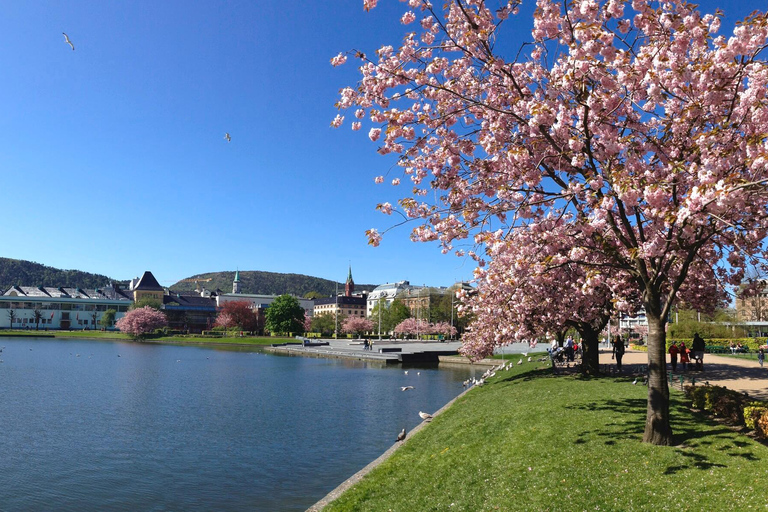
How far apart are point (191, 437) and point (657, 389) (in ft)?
56.6

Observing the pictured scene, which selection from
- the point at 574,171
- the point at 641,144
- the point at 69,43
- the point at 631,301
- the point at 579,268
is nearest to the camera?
the point at 641,144

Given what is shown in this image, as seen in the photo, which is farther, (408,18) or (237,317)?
(237,317)

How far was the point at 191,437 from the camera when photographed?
846 inches

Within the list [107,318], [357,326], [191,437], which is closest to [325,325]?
[357,326]

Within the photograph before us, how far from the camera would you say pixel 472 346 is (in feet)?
109

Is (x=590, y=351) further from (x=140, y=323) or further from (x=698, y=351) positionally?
(x=140, y=323)

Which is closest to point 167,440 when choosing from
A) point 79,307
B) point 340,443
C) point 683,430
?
point 340,443

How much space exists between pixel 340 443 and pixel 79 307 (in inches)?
7070

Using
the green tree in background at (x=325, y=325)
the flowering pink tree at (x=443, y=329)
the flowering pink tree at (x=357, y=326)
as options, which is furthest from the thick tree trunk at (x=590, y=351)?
the green tree in background at (x=325, y=325)

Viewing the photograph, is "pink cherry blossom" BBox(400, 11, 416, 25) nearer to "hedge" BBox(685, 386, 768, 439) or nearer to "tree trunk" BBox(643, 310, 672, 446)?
"tree trunk" BBox(643, 310, 672, 446)

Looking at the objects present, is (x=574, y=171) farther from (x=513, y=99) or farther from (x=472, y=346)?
(x=472, y=346)

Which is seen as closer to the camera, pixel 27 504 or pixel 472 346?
pixel 27 504

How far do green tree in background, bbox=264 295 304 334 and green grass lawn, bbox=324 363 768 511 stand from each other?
328ft

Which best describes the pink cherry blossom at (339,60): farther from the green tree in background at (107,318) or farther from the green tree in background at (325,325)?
the green tree in background at (107,318)
